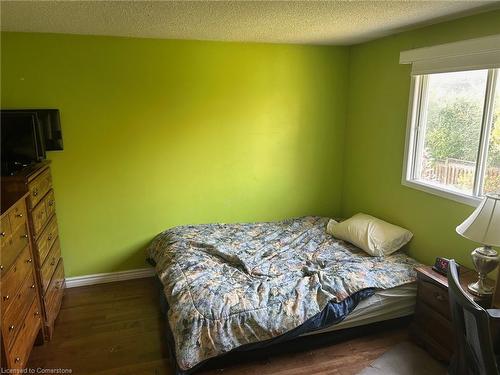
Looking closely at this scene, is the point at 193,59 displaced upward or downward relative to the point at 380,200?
upward

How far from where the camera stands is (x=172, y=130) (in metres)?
3.28

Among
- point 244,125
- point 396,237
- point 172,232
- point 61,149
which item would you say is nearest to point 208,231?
point 172,232

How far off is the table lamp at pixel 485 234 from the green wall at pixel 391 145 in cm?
35

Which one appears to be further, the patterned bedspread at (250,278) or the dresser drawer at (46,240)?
the dresser drawer at (46,240)

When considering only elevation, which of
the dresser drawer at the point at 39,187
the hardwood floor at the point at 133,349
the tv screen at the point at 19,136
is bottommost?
the hardwood floor at the point at 133,349

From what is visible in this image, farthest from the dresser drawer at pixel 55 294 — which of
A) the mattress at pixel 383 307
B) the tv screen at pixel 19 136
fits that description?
the mattress at pixel 383 307

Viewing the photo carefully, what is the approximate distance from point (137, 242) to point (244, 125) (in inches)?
58.9

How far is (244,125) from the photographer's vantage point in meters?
3.47

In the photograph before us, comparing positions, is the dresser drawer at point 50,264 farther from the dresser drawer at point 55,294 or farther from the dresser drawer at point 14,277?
the dresser drawer at point 14,277

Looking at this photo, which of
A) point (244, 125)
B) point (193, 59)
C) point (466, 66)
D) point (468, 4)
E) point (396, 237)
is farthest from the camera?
point (244, 125)

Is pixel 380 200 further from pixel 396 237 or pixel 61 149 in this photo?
pixel 61 149

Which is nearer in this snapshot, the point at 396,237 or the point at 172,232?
the point at 396,237

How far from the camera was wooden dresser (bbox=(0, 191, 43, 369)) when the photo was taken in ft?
5.81

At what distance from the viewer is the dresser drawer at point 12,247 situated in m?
1.80
